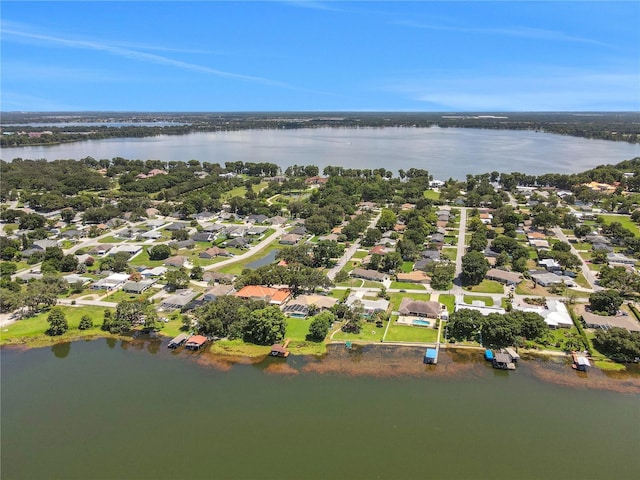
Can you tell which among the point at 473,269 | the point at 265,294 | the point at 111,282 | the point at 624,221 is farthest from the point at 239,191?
the point at 624,221

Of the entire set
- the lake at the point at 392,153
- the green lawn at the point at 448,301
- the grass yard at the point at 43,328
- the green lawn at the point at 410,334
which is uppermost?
the lake at the point at 392,153

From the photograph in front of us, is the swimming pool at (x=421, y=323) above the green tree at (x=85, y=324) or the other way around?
above

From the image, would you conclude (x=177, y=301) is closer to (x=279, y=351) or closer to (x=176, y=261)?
(x=176, y=261)

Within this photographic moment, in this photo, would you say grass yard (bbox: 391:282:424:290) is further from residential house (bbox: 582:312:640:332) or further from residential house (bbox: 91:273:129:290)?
residential house (bbox: 91:273:129:290)

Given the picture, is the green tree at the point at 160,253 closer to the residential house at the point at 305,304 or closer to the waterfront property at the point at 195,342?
the residential house at the point at 305,304

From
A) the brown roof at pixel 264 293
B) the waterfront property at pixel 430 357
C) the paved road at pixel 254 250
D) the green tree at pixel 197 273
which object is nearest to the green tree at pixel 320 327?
the brown roof at pixel 264 293

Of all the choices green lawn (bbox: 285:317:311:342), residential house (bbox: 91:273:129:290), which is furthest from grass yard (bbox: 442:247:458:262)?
residential house (bbox: 91:273:129:290)
